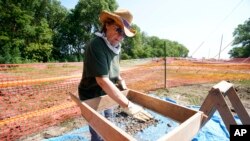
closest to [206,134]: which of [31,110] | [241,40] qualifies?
[31,110]

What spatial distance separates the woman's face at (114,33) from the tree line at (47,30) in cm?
2823

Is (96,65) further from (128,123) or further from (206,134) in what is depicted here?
(206,134)

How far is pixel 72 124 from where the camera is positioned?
4.95 m

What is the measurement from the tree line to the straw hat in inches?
1112

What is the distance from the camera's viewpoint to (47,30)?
119 ft

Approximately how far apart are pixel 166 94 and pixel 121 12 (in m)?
5.78

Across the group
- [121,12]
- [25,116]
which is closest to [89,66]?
[121,12]

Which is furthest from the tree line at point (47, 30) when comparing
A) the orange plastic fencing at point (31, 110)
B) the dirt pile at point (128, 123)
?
the dirt pile at point (128, 123)

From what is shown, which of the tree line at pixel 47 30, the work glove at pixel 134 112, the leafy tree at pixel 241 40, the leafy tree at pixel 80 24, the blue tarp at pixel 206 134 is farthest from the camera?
the leafy tree at pixel 241 40

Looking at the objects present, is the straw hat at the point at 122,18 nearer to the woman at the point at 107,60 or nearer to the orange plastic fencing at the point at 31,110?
the woman at the point at 107,60

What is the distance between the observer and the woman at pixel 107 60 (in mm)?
2016

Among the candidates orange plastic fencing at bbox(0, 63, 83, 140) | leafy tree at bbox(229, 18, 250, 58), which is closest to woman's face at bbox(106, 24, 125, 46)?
orange plastic fencing at bbox(0, 63, 83, 140)

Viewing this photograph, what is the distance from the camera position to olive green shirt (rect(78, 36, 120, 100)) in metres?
2.09

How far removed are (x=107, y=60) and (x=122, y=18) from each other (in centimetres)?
54
